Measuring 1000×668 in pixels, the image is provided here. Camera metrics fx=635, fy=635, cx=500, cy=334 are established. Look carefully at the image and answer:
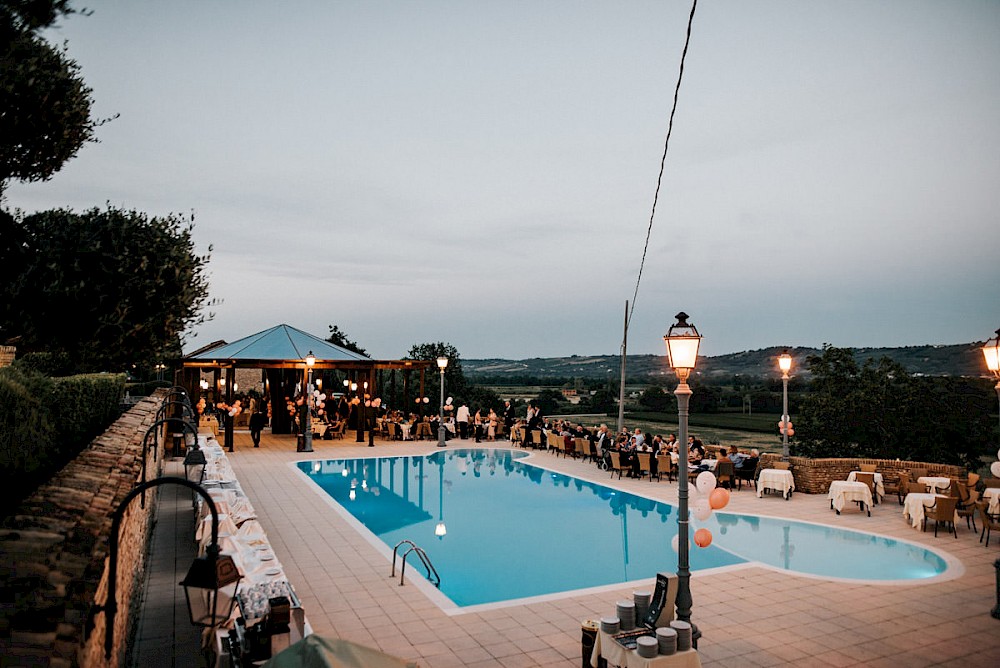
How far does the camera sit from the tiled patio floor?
6344 mm

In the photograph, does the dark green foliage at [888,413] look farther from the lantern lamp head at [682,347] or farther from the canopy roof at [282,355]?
the lantern lamp head at [682,347]

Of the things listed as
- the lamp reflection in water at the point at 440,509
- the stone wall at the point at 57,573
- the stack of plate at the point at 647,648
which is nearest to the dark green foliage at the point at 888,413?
the lamp reflection in water at the point at 440,509

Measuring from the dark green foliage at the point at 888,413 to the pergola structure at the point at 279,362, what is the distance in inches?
613

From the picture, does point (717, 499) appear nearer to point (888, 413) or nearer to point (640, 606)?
point (640, 606)

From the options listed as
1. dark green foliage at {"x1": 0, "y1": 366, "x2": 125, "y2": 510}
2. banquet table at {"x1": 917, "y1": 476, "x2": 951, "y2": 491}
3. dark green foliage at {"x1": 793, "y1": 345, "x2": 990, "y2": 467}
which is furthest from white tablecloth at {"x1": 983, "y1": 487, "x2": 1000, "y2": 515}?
dark green foliage at {"x1": 0, "y1": 366, "x2": 125, "y2": 510}

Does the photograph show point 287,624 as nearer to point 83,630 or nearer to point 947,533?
point 83,630

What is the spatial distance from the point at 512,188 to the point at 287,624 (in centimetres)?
2670

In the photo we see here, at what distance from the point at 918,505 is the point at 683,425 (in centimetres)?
824

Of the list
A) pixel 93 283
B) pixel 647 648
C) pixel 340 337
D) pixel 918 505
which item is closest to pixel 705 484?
pixel 647 648

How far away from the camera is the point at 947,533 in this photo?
1137 centimetres

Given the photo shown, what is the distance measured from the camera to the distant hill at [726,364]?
24.7 m

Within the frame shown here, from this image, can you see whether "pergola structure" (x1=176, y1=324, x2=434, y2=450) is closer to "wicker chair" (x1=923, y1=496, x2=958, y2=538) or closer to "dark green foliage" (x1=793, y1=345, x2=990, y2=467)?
"dark green foliage" (x1=793, y1=345, x2=990, y2=467)

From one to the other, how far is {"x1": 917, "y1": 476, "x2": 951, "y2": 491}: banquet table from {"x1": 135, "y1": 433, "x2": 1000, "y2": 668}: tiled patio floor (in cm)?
203

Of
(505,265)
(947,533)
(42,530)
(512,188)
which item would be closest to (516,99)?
(512,188)
